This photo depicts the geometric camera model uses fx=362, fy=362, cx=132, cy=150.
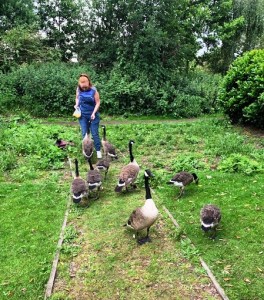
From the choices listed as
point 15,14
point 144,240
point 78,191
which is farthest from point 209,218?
point 15,14

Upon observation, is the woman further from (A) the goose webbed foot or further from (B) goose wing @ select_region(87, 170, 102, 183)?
(A) the goose webbed foot

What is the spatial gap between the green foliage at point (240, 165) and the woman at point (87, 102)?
155 inches

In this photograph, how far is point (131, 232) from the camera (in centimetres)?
706

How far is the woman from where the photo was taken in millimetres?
10680

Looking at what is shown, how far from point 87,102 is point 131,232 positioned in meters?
5.06

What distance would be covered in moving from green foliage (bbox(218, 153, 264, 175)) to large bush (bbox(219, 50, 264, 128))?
403 centimetres

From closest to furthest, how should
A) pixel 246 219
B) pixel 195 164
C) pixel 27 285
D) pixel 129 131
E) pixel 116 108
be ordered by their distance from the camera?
pixel 27 285
pixel 246 219
pixel 195 164
pixel 129 131
pixel 116 108

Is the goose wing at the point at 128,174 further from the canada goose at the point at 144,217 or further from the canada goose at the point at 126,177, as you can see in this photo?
the canada goose at the point at 144,217

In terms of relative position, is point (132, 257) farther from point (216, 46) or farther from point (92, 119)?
point (216, 46)

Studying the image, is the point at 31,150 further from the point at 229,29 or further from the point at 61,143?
the point at 229,29

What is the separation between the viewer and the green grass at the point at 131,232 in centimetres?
557

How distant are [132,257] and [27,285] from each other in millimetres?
1767

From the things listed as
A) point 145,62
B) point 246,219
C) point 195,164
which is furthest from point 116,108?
point 246,219

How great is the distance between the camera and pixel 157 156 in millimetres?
11992
